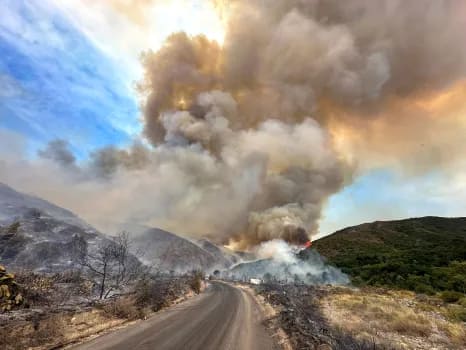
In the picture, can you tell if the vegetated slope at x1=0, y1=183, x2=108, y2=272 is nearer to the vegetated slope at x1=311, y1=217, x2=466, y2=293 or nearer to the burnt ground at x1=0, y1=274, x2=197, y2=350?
the burnt ground at x1=0, y1=274, x2=197, y2=350

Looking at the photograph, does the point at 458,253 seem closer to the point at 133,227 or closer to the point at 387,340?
the point at 387,340

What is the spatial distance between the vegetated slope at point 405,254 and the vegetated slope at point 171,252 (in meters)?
60.6

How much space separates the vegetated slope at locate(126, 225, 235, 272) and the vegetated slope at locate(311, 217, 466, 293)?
60606 mm

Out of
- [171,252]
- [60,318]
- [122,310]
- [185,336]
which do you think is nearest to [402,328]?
[185,336]

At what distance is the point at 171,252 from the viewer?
145375 millimetres

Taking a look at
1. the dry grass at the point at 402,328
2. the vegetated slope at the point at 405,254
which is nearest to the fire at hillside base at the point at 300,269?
the vegetated slope at the point at 405,254

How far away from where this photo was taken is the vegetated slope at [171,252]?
130300 millimetres

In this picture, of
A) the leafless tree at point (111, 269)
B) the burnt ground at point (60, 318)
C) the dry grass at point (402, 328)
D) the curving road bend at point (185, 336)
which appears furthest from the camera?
the leafless tree at point (111, 269)

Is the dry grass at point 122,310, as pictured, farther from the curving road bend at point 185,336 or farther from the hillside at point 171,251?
the hillside at point 171,251

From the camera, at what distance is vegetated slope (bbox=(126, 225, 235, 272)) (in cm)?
13030

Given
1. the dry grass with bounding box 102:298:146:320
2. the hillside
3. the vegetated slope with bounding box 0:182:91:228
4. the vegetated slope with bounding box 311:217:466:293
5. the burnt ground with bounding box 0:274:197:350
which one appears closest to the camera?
the burnt ground with bounding box 0:274:197:350

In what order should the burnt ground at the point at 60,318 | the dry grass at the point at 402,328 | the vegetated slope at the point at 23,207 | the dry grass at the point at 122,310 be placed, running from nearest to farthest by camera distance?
1. the burnt ground at the point at 60,318
2. the dry grass at the point at 402,328
3. the dry grass at the point at 122,310
4. the vegetated slope at the point at 23,207

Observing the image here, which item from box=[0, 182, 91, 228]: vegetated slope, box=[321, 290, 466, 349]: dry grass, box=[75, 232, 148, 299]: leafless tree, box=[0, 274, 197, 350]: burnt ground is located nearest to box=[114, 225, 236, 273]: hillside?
box=[0, 182, 91, 228]: vegetated slope

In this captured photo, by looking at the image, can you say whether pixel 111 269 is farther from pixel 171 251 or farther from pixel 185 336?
pixel 171 251
